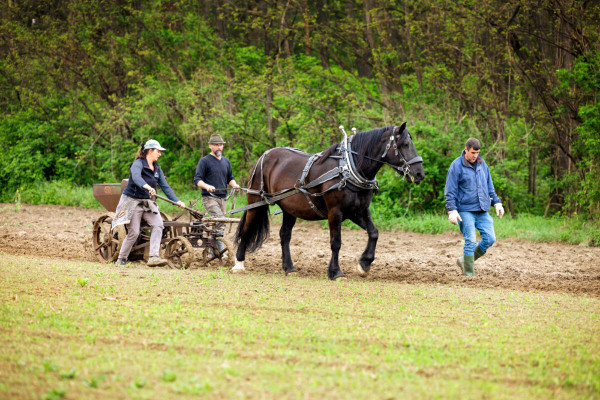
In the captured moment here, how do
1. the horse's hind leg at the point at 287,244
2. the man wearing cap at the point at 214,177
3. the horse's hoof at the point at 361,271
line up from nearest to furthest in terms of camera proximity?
the horse's hoof at the point at 361,271 < the horse's hind leg at the point at 287,244 < the man wearing cap at the point at 214,177

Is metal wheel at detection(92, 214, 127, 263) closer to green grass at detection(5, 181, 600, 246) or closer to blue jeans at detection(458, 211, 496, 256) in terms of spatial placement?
blue jeans at detection(458, 211, 496, 256)

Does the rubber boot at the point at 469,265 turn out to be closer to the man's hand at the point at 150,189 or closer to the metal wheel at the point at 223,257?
the metal wheel at the point at 223,257

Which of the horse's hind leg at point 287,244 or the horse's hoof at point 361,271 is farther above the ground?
the horse's hind leg at point 287,244

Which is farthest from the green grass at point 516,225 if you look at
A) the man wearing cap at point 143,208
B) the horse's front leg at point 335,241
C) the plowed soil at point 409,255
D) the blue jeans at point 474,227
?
the man wearing cap at point 143,208

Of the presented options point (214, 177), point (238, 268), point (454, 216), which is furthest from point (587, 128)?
point (238, 268)

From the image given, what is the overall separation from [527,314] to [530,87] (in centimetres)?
1208

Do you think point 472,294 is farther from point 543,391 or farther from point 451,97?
point 451,97

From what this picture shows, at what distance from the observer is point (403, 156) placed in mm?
8766

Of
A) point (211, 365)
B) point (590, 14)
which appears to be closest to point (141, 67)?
point (590, 14)

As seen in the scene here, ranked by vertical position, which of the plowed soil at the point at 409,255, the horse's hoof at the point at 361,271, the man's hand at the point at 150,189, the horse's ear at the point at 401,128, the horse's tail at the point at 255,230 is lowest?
the plowed soil at the point at 409,255

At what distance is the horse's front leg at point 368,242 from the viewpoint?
29.9ft

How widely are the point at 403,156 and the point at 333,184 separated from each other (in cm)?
102

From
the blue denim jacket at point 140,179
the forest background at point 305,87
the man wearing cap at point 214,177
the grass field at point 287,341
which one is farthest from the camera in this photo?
the forest background at point 305,87

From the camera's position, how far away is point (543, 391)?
13.7ft
